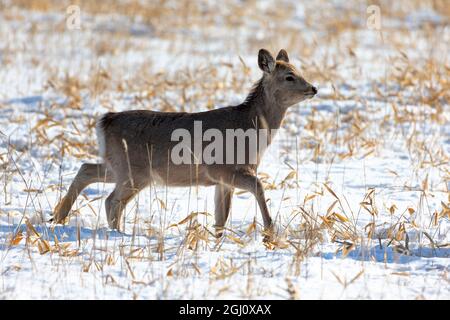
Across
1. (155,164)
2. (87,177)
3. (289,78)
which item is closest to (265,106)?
(289,78)

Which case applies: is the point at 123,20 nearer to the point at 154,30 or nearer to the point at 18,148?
the point at 154,30

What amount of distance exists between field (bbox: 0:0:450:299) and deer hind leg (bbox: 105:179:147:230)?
13cm

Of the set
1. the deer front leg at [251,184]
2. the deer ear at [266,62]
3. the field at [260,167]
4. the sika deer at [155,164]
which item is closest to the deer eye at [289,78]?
the deer ear at [266,62]

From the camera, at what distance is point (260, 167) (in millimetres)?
9742

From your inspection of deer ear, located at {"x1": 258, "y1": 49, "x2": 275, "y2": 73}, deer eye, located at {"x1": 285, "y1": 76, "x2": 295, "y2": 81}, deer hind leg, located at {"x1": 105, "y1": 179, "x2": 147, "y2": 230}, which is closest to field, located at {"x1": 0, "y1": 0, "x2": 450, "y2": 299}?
deer hind leg, located at {"x1": 105, "y1": 179, "x2": 147, "y2": 230}

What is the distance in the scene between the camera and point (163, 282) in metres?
5.45

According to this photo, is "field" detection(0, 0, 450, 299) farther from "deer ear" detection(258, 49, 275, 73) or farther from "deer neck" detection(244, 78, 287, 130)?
"deer ear" detection(258, 49, 275, 73)

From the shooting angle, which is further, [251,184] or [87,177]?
[87,177]

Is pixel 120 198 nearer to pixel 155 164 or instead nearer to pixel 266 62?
pixel 155 164

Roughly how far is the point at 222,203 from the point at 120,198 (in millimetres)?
924

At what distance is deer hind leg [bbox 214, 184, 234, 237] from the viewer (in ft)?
25.1

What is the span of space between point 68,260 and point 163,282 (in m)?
0.91
